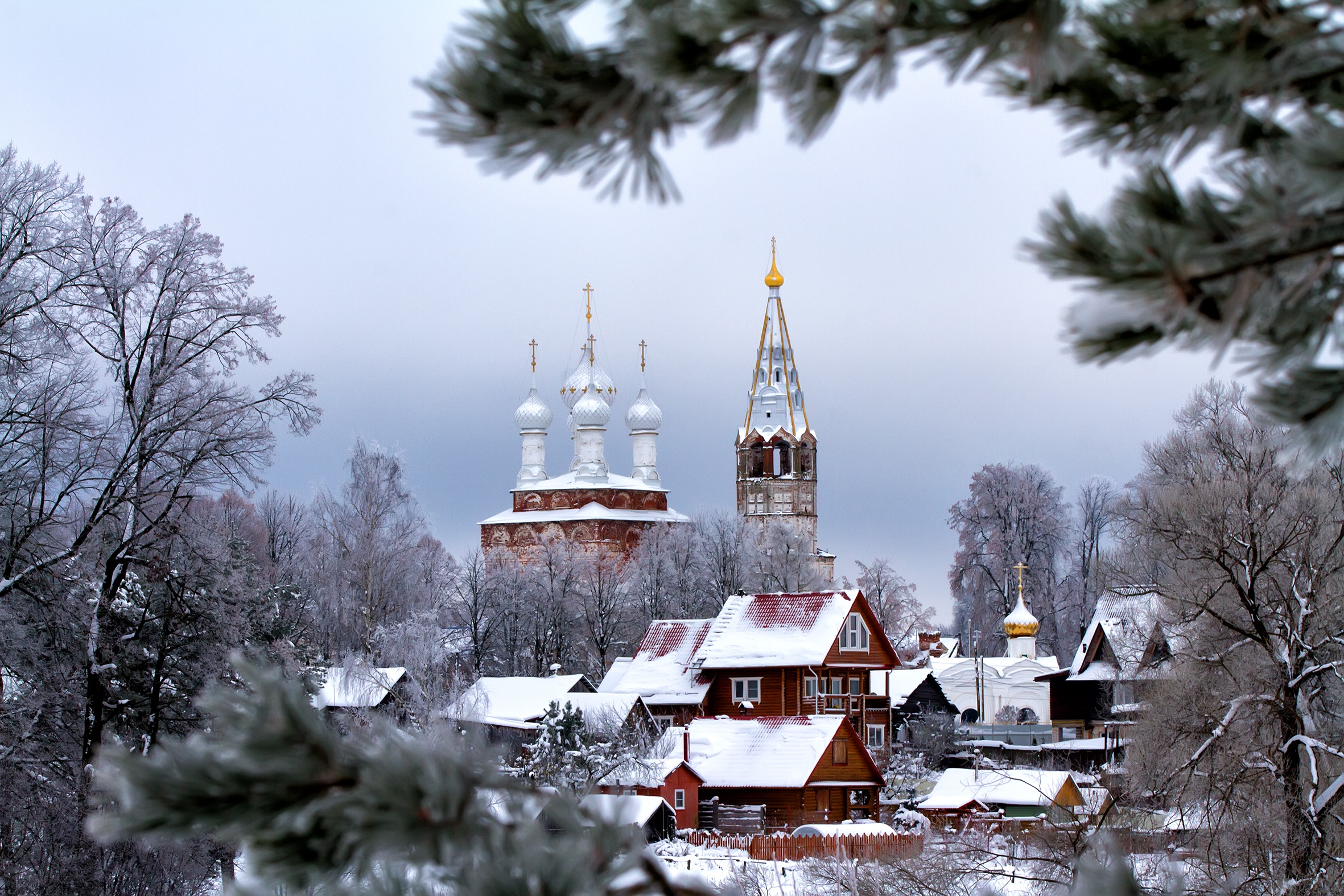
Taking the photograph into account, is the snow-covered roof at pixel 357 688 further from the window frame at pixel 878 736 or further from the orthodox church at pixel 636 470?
the orthodox church at pixel 636 470

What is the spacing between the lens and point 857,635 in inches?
1587

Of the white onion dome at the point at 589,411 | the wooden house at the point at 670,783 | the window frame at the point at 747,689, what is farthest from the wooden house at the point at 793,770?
the white onion dome at the point at 589,411

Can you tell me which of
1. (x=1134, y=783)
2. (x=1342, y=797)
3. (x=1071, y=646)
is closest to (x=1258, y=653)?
(x=1134, y=783)

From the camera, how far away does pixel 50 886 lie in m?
15.9

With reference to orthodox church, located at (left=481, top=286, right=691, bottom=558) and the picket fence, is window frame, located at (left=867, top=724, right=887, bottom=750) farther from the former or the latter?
orthodox church, located at (left=481, top=286, right=691, bottom=558)

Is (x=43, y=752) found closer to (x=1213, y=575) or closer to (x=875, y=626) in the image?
(x=1213, y=575)

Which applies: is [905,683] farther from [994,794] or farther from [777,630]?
[994,794]

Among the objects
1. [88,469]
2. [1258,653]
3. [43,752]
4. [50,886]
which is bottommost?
[50,886]

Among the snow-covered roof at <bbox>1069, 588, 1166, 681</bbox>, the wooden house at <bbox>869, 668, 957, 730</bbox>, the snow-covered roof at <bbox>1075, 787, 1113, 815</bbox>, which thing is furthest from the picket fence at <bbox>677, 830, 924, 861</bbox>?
the wooden house at <bbox>869, 668, 957, 730</bbox>

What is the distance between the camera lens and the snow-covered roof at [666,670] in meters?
39.8

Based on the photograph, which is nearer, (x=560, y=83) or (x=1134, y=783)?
(x=560, y=83)

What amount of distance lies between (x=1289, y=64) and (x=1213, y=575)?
2039 centimetres

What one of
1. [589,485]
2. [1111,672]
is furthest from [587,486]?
[1111,672]

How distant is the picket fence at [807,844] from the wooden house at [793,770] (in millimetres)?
1972
